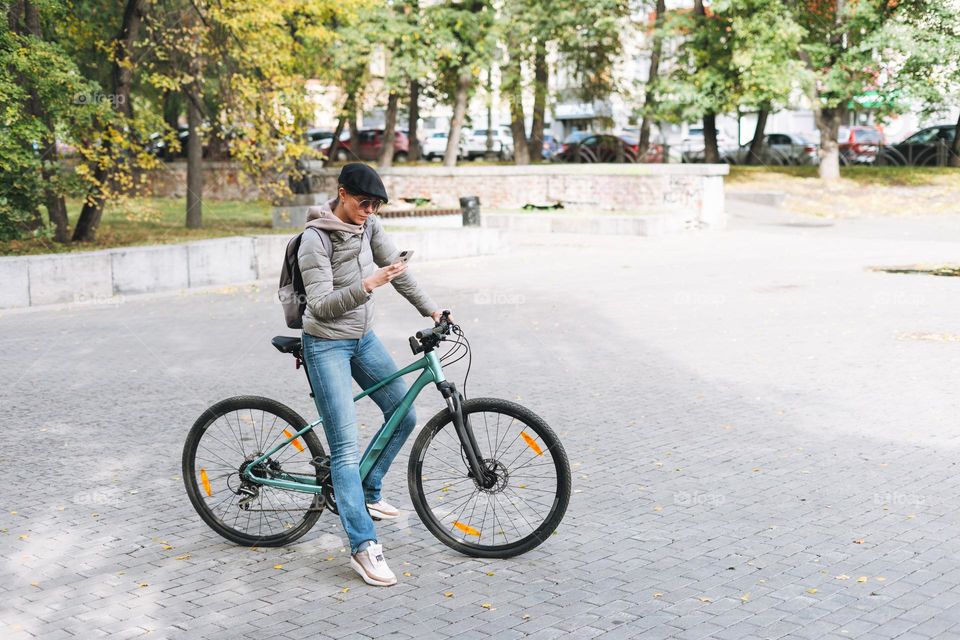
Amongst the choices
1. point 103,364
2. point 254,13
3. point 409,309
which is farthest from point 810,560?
point 254,13

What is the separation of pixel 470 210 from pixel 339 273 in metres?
19.4

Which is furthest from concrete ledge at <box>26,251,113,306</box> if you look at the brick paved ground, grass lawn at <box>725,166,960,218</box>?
grass lawn at <box>725,166,960,218</box>

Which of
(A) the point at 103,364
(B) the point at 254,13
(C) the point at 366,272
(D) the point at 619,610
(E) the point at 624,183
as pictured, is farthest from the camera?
(E) the point at 624,183

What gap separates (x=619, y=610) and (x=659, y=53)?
35.6 metres

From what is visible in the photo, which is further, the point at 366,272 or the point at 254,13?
the point at 254,13

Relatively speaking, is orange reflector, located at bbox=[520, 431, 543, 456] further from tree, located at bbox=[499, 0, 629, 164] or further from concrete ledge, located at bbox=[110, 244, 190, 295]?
tree, located at bbox=[499, 0, 629, 164]

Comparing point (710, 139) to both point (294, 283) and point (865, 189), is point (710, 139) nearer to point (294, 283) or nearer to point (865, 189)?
point (865, 189)

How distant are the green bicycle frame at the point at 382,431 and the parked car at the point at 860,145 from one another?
37995 millimetres

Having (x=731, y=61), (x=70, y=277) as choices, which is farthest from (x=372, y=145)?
(x=70, y=277)

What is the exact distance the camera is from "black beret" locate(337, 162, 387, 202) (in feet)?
16.8

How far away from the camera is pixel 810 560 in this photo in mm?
5426

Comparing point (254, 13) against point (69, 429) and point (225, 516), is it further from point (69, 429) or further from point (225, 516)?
point (225, 516)

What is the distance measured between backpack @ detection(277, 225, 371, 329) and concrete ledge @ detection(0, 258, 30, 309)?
10658 mm

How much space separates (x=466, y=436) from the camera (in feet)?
17.9
